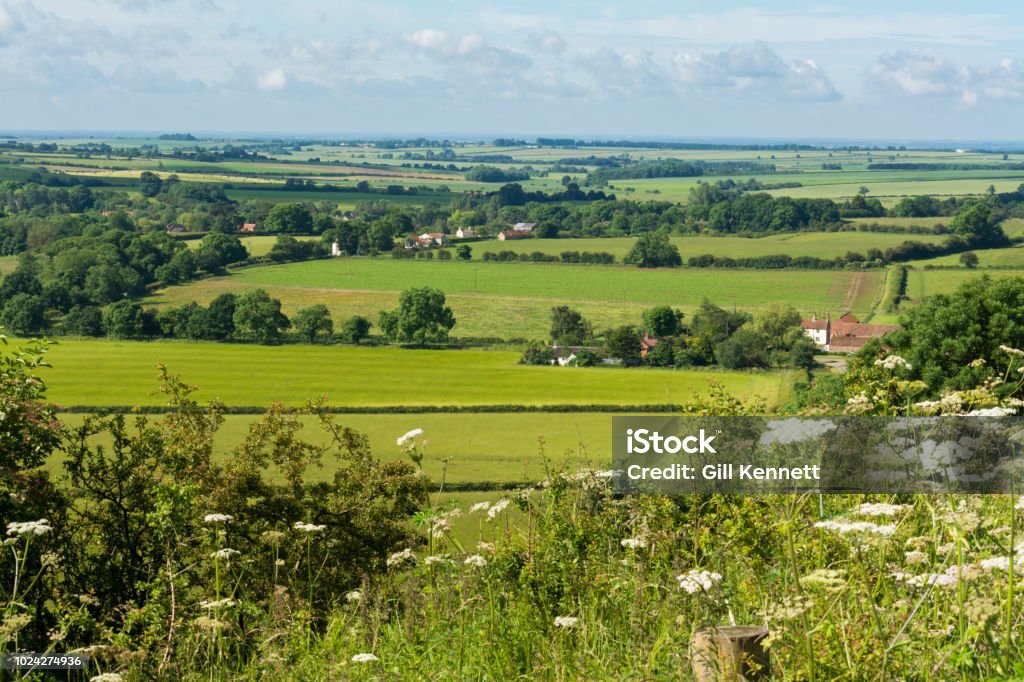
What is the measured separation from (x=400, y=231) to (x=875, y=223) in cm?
6043

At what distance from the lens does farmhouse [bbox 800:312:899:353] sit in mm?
63406

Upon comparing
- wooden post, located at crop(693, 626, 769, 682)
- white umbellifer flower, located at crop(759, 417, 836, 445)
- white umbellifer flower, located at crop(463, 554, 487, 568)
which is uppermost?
white umbellifer flower, located at crop(759, 417, 836, 445)

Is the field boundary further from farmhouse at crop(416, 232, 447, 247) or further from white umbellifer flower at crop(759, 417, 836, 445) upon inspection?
farmhouse at crop(416, 232, 447, 247)

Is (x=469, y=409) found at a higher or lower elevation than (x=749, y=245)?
lower

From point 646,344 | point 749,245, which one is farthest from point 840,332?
point 749,245

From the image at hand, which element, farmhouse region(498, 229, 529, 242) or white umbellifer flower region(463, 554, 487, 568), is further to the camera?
farmhouse region(498, 229, 529, 242)

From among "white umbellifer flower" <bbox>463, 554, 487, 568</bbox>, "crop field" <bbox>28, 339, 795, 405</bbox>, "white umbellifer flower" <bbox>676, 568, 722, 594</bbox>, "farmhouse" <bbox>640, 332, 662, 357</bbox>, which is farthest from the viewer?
"farmhouse" <bbox>640, 332, 662, 357</bbox>

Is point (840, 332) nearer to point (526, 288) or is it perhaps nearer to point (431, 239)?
point (526, 288)

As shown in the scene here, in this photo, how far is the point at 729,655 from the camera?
152 inches

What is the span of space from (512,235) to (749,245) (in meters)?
30.6

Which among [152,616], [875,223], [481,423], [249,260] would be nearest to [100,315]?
[249,260]

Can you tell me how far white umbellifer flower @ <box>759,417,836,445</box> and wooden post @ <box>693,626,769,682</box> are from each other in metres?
1.98

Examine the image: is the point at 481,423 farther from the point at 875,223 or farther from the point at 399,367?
the point at 875,223

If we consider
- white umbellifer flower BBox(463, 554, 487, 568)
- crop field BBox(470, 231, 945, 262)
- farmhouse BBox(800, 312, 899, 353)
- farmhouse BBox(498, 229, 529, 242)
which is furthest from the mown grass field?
farmhouse BBox(498, 229, 529, 242)
